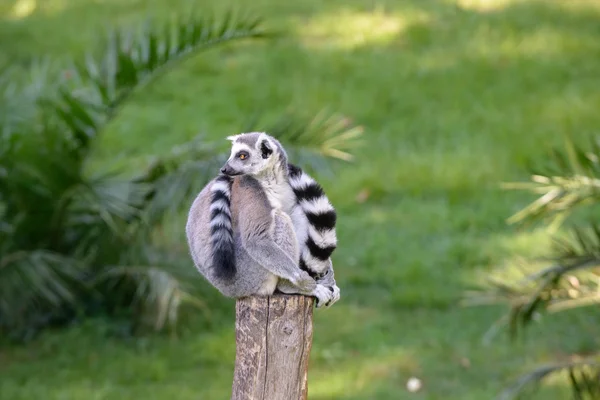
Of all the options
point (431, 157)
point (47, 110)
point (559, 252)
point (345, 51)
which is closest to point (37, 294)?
point (47, 110)

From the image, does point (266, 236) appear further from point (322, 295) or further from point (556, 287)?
point (556, 287)

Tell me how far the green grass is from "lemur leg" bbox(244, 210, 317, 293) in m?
2.81

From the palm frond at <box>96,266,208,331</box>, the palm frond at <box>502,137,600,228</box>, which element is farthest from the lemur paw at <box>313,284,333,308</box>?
the palm frond at <box>96,266,208,331</box>

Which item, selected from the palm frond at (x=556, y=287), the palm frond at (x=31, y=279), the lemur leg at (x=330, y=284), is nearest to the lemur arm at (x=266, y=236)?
the lemur leg at (x=330, y=284)

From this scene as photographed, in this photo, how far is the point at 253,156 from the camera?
3.74 metres

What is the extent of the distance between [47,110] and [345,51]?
5662 mm

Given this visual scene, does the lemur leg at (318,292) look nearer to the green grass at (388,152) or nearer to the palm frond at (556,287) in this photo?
the palm frond at (556,287)

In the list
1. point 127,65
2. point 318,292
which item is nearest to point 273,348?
point 318,292

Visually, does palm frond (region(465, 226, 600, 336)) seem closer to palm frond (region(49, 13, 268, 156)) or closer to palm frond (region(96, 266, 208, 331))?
palm frond (region(96, 266, 208, 331))

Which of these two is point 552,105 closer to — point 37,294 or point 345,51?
point 345,51

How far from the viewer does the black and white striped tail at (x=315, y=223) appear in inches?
142

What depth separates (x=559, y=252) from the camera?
5.35 m

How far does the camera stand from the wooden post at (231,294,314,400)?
3.44 metres

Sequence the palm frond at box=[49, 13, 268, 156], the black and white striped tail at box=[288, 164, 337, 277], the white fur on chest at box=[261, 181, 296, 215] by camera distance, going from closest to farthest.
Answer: the black and white striped tail at box=[288, 164, 337, 277] < the white fur on chest at box=[261, 181, 296, 215] < the palm frond at box=[49, 13, 268, 156]
